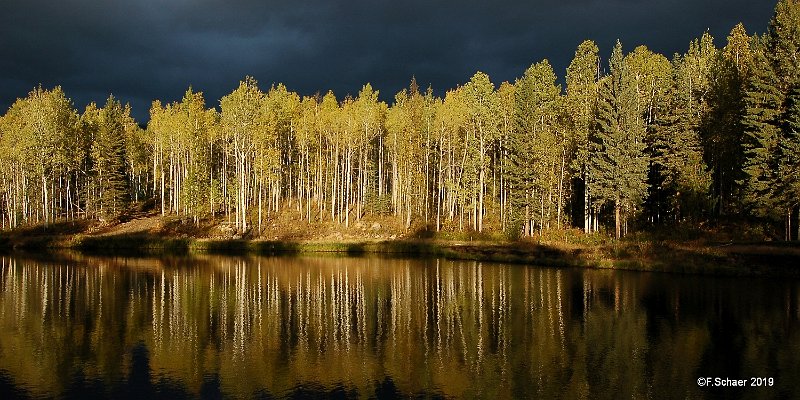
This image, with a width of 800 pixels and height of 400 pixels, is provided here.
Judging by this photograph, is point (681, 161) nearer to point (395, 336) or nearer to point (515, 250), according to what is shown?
point (515, 250)

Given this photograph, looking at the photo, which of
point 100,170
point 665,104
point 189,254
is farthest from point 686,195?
point 100,170

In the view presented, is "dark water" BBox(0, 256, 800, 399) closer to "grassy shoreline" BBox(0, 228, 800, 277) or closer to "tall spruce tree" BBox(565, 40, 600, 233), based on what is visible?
"grassy shoreline" BBox(0, 228, 800, 277)

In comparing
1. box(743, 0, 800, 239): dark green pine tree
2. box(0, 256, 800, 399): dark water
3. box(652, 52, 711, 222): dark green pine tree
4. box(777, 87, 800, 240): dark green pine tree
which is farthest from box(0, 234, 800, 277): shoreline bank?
box(652, 52, 711, 222): dark green pine tree

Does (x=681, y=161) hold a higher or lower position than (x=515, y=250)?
higher

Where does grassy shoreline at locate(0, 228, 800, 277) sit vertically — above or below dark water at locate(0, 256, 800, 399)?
above

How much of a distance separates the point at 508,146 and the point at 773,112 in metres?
26.4

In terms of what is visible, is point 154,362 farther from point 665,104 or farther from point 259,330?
point 665,104

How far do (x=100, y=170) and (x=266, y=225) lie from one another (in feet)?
86.9

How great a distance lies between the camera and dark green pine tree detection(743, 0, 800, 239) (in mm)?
48319

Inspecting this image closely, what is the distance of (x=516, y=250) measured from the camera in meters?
56.0

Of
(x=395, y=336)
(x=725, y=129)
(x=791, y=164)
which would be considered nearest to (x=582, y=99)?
(x=725, y=129)

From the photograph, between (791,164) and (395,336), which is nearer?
(395,336)

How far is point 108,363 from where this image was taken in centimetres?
2022

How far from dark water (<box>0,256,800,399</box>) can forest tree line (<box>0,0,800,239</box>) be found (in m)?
19.8
